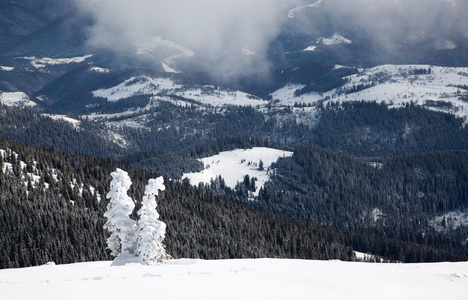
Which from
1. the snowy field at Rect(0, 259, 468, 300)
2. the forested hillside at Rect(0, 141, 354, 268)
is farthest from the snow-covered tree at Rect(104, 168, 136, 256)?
the forested hillside at Rect(0, 141, 354, 268)

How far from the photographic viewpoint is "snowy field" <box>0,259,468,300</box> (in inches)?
1448

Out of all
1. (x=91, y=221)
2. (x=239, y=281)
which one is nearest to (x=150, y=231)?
(x=239, y=281)

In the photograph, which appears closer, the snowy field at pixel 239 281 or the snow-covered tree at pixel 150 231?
the snowy field at pixel 239 281

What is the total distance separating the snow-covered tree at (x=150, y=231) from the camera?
56.3m

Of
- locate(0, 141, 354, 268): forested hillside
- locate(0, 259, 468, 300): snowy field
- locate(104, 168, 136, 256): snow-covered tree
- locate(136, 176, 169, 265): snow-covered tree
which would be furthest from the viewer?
locate(0, 141, 354, 268): forested hillside

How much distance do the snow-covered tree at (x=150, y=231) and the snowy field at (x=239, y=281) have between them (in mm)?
2762

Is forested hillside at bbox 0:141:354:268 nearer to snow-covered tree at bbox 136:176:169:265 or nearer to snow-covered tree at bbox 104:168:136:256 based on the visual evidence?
snow-covered tree at bbox 104:168:136:256

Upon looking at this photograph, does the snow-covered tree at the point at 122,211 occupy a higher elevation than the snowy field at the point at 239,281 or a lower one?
higher

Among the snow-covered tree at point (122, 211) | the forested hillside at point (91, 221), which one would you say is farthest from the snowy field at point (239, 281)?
the forested hillside at point (91, 221)

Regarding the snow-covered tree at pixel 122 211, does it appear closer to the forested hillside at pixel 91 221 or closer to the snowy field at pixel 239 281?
the snowy field at pixel 239 281

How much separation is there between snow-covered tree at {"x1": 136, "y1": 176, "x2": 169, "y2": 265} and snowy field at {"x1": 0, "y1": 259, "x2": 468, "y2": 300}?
9.06ft

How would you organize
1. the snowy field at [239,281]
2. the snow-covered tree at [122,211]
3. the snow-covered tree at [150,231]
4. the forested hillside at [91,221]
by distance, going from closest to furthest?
the snowy field at [239,281] < the snow-covered tree at [150,231] < the snow-covered tree at [122,211] < the forested hillside at [91,221]

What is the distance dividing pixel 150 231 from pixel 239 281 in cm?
1840

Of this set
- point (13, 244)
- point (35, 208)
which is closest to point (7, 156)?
point (35, 208)
